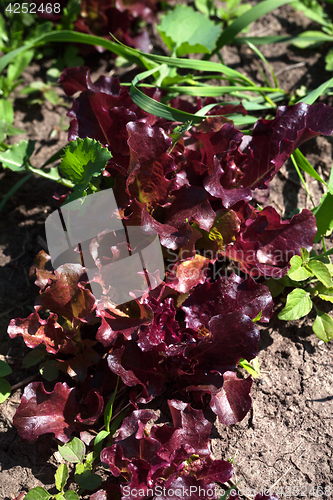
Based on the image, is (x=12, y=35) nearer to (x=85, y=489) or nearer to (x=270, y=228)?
(x=270, y=228)

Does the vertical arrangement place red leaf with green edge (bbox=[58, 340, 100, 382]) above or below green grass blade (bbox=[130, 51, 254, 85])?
below

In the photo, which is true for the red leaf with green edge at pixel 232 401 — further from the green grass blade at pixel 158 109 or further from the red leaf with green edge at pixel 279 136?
the green grass blade at pixel 158 109

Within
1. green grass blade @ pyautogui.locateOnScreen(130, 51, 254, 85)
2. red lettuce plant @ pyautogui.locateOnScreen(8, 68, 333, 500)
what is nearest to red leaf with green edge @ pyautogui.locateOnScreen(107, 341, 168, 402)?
red lettuce plant @ pyautogui.locateOnScreen(8, 68, 333, 500)

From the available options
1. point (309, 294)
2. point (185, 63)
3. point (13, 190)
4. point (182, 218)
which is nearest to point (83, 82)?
point (185, 63)

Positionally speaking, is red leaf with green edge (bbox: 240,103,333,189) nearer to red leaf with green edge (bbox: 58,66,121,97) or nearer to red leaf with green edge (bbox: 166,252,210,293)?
red leaf with green edge (bbox: 166,252,210,293)

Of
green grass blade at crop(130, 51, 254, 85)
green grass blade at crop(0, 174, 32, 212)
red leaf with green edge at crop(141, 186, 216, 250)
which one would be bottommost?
green grass blade at crop(0, 174, 32, 212)

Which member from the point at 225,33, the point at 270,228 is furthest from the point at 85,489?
the point at 225,33

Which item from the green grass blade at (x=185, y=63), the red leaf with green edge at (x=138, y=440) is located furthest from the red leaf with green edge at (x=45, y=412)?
the green grass blade at (x=185, y=63)

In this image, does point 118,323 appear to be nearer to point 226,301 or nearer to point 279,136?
point 226,301
